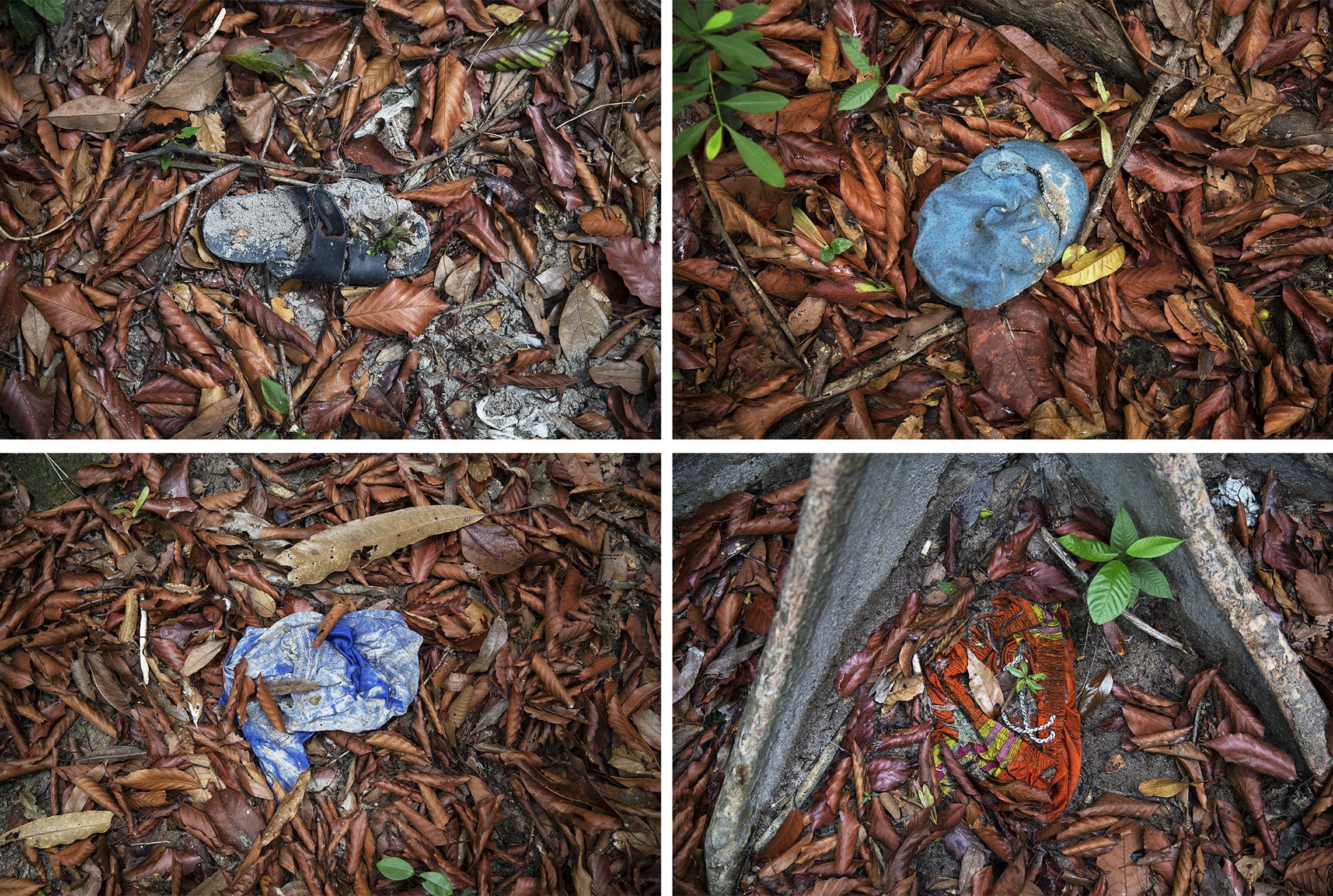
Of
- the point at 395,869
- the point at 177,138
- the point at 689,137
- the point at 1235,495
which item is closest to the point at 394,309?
the point at 177,138

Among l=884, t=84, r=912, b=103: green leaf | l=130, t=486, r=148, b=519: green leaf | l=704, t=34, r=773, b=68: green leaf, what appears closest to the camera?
l=704, t=34, r=773, b=68: green leaf

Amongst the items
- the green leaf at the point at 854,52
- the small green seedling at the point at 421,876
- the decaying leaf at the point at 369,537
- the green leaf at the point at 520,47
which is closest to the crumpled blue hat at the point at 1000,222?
the green leaf at the point at 854,52

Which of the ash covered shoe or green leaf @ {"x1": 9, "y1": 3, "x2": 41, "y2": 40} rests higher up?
green leaf @ {"x1": 9, "y1": 3, "x2": 41, "y2": 40}

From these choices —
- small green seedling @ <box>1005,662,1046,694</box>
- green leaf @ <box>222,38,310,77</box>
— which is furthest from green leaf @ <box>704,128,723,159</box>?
small green seedling @ <box>1005,662,1046,694</box>

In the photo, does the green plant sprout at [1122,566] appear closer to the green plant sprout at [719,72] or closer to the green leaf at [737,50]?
the green plant sprout at [719,72]

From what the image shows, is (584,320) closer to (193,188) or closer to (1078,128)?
(193,188)

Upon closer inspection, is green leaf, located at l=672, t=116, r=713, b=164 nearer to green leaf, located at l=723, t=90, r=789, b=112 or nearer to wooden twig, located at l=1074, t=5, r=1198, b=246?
green leaf, located at l=723, t=90, r=789, b=112

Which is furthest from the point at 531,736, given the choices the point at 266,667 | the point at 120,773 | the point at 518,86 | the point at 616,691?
the point at 518,86
